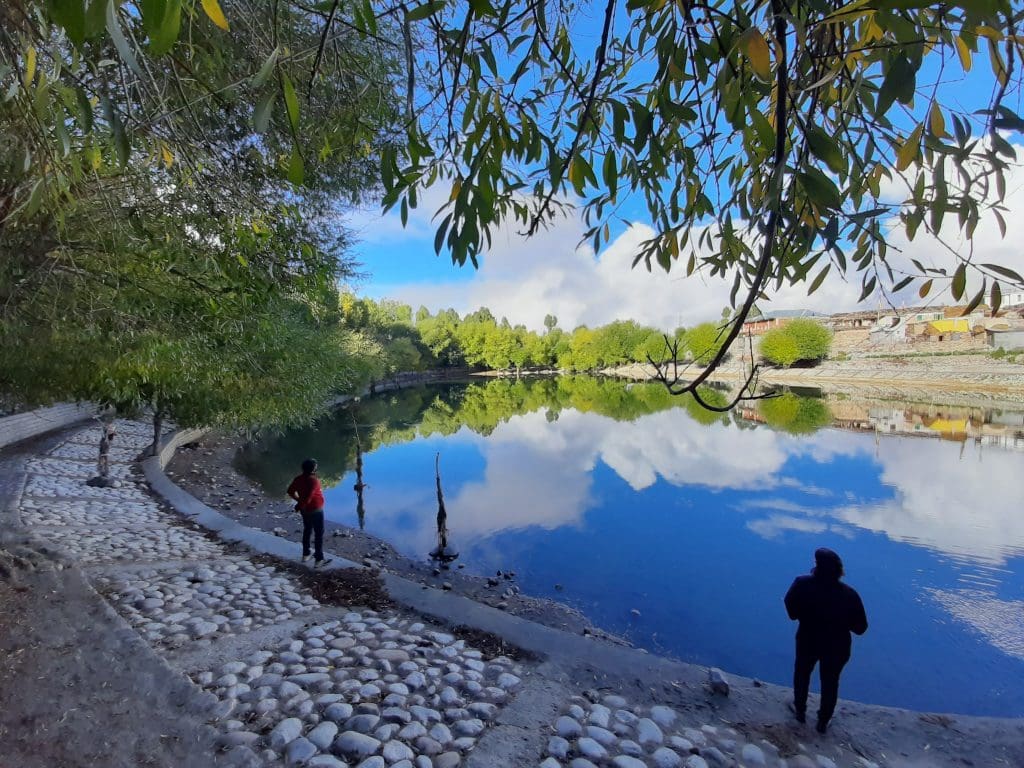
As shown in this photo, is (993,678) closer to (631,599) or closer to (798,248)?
(631,599)

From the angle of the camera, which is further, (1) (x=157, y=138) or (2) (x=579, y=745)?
(2) (x=579, y=745)

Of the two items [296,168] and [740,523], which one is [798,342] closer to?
[740,523]

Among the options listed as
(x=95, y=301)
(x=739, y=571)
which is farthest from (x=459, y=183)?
(x=739, y=571)

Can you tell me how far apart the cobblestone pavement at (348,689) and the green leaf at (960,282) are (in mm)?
3624

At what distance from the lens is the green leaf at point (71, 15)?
811 millimetres

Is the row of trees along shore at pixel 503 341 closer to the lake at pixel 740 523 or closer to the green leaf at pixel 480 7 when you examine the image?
the lake at pixel 740 523

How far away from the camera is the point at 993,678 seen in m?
7.40

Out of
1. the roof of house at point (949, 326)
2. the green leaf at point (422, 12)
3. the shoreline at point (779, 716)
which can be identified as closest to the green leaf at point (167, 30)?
the green leaf at point (422, 12)

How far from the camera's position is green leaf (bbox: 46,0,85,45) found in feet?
2.66

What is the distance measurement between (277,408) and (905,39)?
11.1 m

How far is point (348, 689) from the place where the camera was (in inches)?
161

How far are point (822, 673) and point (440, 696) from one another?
331cm

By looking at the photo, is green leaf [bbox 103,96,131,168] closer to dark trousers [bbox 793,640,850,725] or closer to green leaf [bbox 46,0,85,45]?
green leaf [bbox 46,0,85,45]

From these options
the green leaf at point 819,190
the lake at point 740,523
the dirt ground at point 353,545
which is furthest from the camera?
the dirt ground at point 353,545
